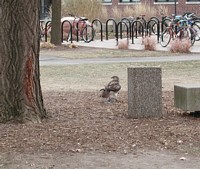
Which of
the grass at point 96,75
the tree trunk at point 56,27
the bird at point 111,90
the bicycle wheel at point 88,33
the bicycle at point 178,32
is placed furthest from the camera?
the bicycle wheel at point 88,33

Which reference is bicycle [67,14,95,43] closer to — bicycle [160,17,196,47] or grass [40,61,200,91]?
bicycle [160,17,196,47]

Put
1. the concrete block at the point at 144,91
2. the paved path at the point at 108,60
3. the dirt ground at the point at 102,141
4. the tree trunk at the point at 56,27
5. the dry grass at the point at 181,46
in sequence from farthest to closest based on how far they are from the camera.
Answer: the tree trunk at the point at 56,27
the dry grass at the point at 181,46
the paved path at the point at 108,60
the concrete block at the point at 144,91
the dirt ground at the point at 102,141

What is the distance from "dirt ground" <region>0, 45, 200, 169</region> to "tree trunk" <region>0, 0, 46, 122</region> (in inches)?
9.6

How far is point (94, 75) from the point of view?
15.2 metres

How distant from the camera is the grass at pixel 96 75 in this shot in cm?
1303

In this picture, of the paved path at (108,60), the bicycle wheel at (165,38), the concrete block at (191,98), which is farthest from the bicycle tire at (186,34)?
the concrete block at (191,98)

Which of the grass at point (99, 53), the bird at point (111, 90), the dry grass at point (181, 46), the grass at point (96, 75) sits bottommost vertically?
the grass at point (99, 53)

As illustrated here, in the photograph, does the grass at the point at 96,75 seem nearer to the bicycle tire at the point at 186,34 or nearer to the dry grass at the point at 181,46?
the dry grass at the point at 181,46

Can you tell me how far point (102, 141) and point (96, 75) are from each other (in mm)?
8139

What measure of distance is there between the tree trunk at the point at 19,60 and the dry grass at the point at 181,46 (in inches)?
591

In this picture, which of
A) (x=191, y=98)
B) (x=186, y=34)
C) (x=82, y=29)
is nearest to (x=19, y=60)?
(x=191, y=98)

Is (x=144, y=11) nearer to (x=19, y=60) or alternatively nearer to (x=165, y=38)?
(x=165, y=38)

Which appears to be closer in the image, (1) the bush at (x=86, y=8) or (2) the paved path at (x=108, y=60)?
(2) the paved path at (x=108, y=60)

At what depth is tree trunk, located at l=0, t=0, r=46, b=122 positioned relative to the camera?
7770 millimetres
